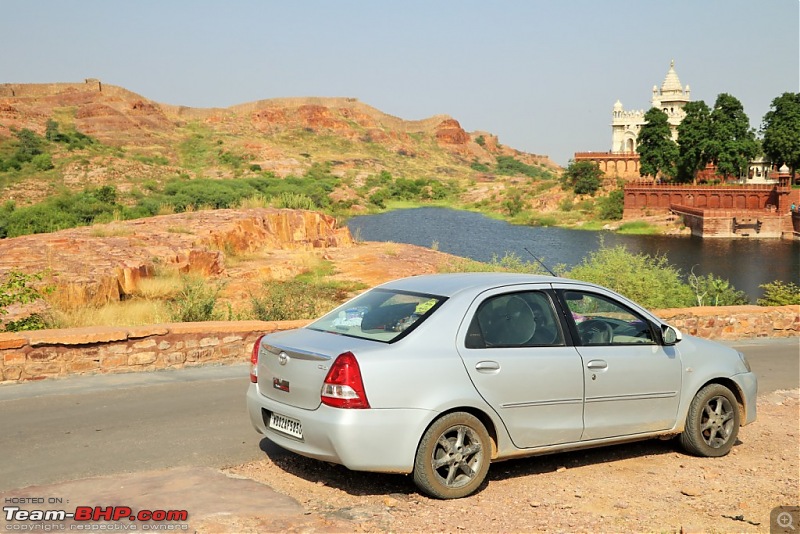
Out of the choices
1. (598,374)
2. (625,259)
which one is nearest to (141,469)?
(598,374)

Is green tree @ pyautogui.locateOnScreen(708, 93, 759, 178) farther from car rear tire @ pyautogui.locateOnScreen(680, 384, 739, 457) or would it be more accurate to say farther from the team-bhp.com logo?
the team-bhp.com logo

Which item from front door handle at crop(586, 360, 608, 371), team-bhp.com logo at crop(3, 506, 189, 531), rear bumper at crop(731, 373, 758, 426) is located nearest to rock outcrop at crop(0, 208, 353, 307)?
team-bhp.com logo at crop(3, 506, 189, 531)

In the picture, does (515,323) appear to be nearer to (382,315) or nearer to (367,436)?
(382,315)

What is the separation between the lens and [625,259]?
731 inches

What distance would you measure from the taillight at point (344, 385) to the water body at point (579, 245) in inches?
1542

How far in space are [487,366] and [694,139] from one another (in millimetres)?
86902

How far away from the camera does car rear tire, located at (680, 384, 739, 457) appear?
6.66m

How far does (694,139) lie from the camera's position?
283 feet

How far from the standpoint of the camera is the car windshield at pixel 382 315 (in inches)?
222

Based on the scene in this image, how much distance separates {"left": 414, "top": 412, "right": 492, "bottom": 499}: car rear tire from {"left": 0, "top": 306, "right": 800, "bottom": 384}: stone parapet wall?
4923 millimetres

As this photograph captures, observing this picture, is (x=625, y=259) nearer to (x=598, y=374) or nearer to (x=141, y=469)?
(x=598, y=374)

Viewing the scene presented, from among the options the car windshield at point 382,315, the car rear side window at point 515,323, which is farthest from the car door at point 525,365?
the car windshield at point 382,315

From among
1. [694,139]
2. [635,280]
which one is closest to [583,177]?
[694,139]

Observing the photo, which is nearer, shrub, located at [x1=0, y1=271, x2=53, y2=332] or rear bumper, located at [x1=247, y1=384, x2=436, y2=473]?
rear bumper, located at [x1=247, y1=384, x2=436, y2=473]
